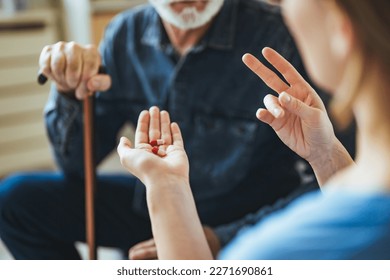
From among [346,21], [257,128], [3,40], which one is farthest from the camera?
[3,40]

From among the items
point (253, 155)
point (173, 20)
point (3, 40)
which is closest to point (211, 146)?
point (253, 155)

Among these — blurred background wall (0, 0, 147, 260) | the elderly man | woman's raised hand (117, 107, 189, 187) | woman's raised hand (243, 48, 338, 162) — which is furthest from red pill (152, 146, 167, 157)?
blurred background wall (0, 0, 147, 260)

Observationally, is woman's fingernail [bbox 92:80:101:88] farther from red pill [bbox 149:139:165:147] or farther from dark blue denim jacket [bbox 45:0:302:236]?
red pill [bbox 149:139:165:147]

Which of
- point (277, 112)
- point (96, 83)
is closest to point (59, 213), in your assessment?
point (96, 83)

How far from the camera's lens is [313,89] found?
572 mm

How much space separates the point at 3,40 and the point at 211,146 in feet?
3.33

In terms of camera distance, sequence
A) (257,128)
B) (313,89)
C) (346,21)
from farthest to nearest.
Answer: (257,128), (313,89), (346,21)

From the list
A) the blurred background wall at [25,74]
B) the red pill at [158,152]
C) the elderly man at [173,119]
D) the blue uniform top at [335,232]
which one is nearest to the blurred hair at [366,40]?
the blue uniform top at [335,232]

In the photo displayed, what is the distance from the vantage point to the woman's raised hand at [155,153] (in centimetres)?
52

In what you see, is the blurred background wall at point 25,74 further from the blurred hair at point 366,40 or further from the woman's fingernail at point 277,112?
the blurred hair at point 366,40

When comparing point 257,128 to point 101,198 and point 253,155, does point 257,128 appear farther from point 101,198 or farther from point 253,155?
point 101,198

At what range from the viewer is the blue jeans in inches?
33.6

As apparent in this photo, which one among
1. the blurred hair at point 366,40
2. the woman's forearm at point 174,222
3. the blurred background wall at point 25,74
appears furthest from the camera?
the blurred background wall at point 25,74

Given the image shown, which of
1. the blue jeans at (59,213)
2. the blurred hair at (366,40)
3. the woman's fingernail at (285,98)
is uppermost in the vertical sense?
the blurred hair at (366,40)
